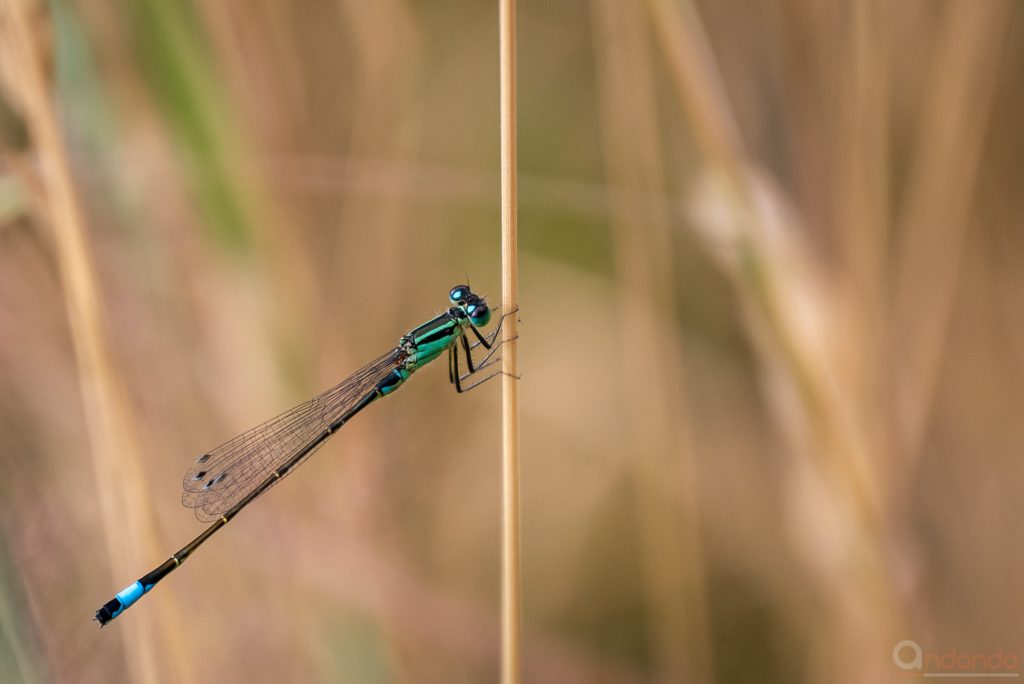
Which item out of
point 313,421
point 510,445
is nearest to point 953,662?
point 510,445

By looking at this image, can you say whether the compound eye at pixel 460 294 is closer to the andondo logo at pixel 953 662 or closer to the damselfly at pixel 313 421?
the damselfly at pixel 313 421

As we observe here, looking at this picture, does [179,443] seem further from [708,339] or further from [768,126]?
[768,126]

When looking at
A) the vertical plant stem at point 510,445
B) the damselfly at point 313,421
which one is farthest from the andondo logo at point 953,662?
the damselfly at point 313,421

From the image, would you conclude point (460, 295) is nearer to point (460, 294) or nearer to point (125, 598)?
point (460, 294)

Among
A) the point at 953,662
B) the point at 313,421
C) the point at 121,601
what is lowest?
the point at 953,662

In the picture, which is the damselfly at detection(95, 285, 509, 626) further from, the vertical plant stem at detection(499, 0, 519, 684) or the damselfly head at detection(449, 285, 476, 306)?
the vertical plant stem at detection(499, 0, 519, 684)

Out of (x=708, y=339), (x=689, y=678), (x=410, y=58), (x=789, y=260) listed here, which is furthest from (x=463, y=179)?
(x=689, y=678)

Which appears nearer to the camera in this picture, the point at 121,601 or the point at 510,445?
the point at 510,445

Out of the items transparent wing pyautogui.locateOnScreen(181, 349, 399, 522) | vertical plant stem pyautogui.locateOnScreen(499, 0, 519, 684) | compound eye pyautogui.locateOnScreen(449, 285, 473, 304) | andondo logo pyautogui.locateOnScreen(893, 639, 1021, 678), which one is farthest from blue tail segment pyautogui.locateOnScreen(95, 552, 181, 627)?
andondo logo pyautogui.locateOnScreen(893, 639, 1021, 678)
